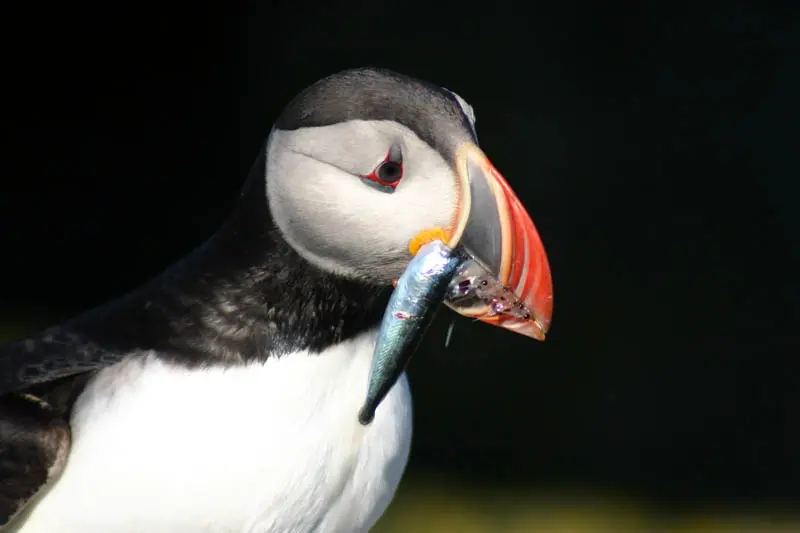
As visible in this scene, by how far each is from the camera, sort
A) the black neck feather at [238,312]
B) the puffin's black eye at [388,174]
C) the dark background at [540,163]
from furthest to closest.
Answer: the dark background at [540,163], the black neck feather at [238,312], the puffin's black eye at [388,174]

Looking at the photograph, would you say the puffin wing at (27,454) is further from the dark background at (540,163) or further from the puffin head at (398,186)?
the dark background at (540,163)

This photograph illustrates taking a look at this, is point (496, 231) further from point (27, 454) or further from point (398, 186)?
point (27, 454)

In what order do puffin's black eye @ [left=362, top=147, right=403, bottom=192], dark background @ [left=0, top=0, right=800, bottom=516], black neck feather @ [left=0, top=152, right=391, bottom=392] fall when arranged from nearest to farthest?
1. puffin's black eye @ [left=362, top=147, right=403, bottom=192]
2. black neck feather @ [left=0, top=152, right=391, bottom=392]
3. dark background @ [left=0, top=0, right=800, bottom=516]

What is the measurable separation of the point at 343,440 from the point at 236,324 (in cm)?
28

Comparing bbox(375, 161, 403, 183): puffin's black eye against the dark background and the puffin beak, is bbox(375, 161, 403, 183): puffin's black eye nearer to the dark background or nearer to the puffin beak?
the puffin beak

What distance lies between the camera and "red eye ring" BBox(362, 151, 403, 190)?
7.27 feet

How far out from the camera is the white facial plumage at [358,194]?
2.23m

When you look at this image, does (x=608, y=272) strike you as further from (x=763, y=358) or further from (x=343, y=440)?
(x=343, y=440)

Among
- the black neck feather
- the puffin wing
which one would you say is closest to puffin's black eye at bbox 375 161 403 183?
the black neck feather

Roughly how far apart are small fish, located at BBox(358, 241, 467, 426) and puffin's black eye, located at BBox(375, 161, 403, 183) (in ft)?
0.42

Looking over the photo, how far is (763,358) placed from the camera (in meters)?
5.75

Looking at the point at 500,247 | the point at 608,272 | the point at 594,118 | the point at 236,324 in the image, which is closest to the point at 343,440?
the point at 236,324

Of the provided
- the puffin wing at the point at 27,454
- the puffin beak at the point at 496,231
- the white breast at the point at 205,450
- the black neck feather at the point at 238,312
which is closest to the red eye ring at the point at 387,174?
the puffin beak at the point at 496,231

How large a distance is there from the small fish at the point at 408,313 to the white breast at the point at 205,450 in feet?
0.24
